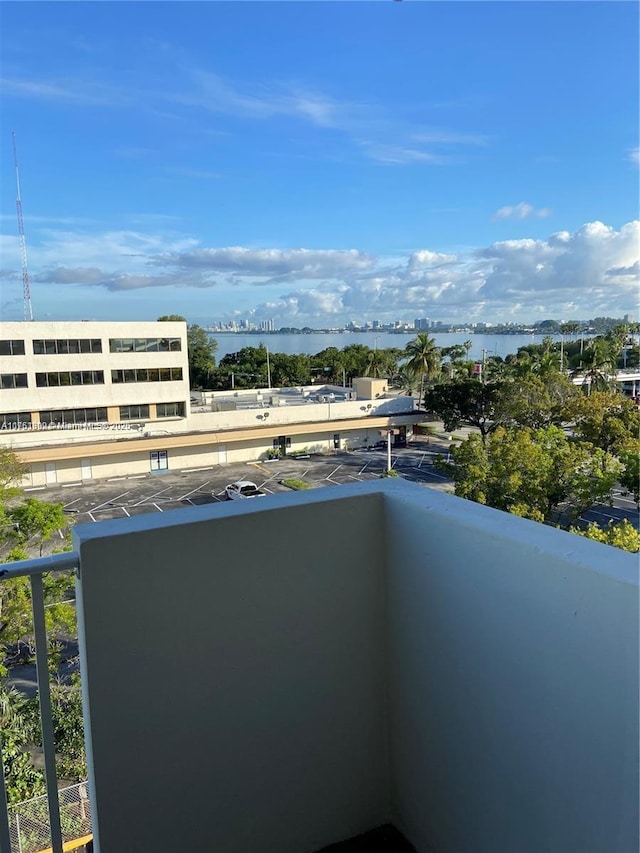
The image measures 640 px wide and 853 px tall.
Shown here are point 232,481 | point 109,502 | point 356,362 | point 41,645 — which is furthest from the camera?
point 356,362

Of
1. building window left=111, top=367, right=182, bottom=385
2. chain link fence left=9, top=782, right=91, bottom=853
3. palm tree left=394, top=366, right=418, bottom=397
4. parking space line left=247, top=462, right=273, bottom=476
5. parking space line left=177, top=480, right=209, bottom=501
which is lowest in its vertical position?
parking space line left=177, top=480, right=209, bottom=501

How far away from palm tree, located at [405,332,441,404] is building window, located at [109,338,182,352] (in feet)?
41.2

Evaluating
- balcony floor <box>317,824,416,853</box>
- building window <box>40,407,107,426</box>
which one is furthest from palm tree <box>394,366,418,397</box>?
balcony floor <box>317,824,416,853</box>

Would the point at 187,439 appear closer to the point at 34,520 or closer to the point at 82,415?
the point at 82,415

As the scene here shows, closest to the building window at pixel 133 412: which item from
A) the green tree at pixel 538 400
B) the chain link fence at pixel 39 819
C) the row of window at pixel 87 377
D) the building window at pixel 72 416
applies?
the building window at pixel 72 416

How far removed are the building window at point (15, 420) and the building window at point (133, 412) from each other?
305 cm

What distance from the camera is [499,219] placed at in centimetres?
3353

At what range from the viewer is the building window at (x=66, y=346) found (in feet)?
60.4

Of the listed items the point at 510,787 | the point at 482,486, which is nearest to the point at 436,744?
the point at 510,787

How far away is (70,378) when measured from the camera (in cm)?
1902

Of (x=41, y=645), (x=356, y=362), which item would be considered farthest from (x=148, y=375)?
(x=356, y=362)

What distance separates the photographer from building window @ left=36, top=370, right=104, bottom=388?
18.6m

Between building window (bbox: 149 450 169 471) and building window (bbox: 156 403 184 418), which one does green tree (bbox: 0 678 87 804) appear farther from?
building window (bbox: 156 403 184 418)

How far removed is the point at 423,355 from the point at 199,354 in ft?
58.4
